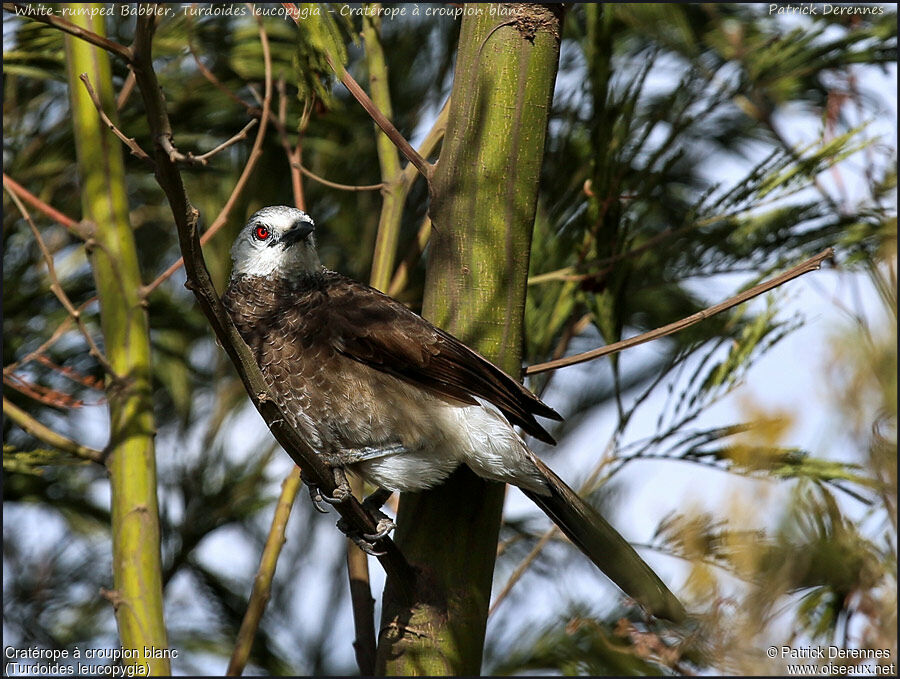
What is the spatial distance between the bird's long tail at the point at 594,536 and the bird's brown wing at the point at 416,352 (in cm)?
16

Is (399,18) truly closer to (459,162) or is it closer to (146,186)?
(146,186)

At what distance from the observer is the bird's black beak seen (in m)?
2.77

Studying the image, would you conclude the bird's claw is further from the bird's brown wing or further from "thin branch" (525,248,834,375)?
"thin branch" (525,248,834,375)

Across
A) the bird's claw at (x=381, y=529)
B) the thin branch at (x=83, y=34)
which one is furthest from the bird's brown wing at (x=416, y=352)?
the thin branch at (x=83, y=34)

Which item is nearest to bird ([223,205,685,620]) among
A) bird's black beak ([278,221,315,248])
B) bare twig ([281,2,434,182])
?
bird's black beak ([278,221,315,248])

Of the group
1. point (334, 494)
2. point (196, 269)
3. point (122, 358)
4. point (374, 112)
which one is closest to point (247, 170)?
point (374, 112)

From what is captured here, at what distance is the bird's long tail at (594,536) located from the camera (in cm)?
219

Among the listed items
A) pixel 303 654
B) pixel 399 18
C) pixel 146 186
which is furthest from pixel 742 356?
pixel 146 186

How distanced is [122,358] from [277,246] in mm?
546

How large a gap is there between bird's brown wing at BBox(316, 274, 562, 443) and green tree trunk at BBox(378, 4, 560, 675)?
76 mm

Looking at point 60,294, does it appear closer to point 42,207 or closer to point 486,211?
point 42,207

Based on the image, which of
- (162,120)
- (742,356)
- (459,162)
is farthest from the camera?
(742,356)

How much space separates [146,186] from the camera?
13.0 feet

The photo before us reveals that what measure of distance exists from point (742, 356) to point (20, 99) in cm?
280
